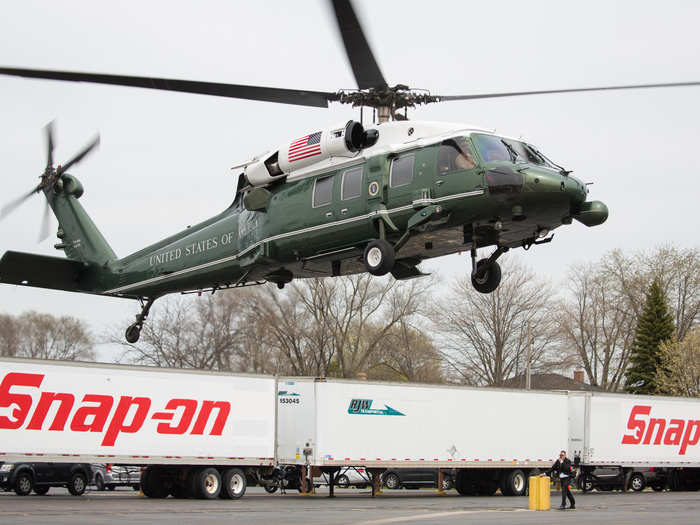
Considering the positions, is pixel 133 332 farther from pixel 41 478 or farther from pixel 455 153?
pixel 455 153

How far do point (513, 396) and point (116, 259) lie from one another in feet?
44.6

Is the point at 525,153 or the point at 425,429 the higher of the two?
the point at 525,153

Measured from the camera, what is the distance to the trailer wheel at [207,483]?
84.5ft

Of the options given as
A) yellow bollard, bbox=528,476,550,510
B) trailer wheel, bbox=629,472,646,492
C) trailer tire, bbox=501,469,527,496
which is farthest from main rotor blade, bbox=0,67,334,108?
trailer wheel, bbox=629,472,646,492

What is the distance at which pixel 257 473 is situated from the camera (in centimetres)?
2830

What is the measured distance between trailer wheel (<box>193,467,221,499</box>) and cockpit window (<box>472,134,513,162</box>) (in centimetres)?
1209

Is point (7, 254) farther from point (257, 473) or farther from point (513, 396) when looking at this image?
point (513, 396)

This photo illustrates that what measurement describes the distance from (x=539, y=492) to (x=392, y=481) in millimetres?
14221

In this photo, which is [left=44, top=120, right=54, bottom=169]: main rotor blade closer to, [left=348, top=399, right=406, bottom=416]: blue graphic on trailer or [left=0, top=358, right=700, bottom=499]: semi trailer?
[left=0, top=358, right=700, bottom=499]: semi trailer

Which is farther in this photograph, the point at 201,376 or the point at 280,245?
the point at 201,376

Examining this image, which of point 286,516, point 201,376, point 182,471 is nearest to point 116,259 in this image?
point 201,376

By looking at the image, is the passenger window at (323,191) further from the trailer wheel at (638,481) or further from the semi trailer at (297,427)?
the trailer wheel at (638,481)

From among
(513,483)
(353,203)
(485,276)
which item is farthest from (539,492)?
(353,203)

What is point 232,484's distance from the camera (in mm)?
26438
